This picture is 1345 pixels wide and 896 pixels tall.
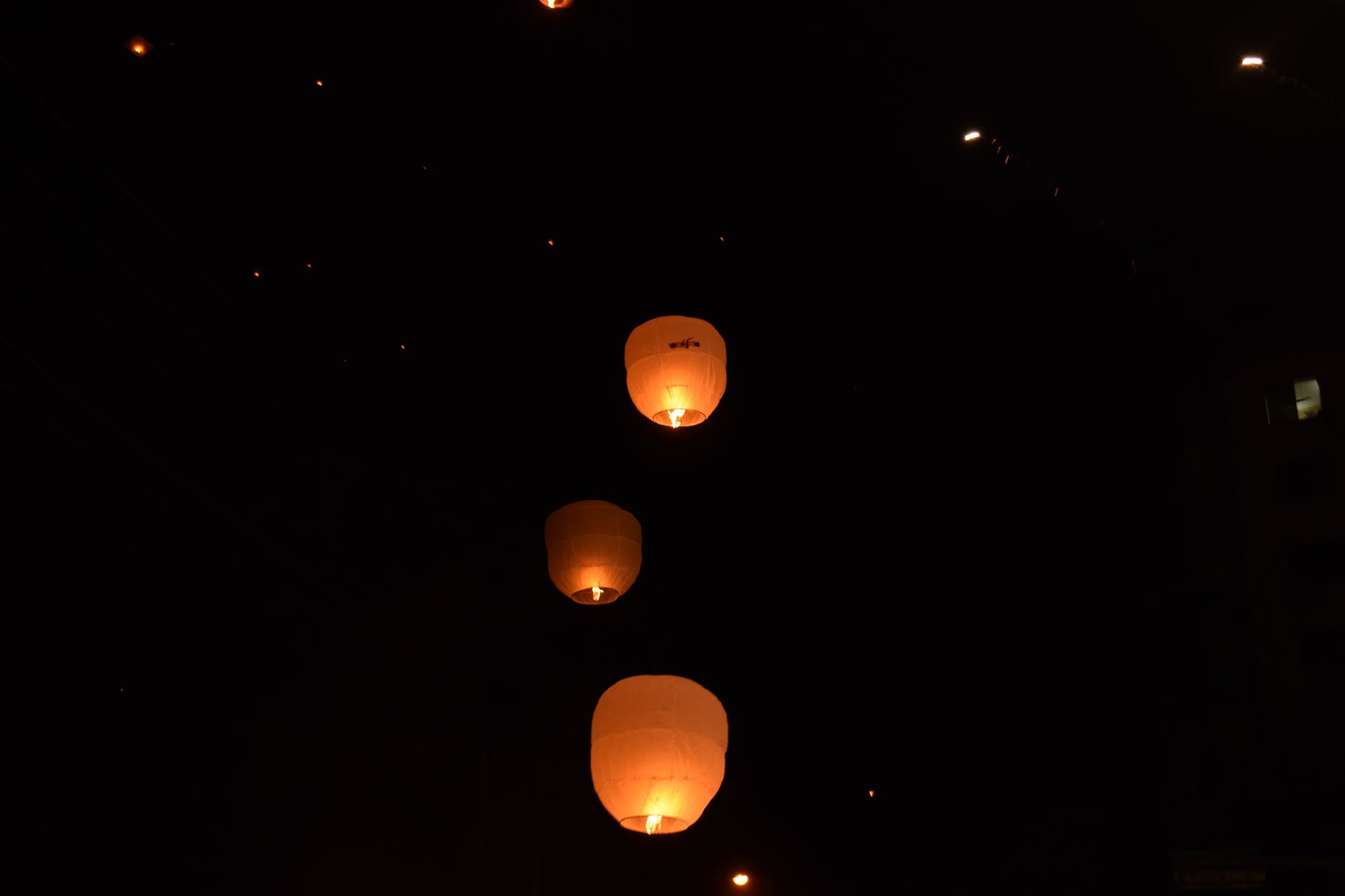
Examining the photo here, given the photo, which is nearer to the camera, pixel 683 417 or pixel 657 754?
pixel 657 754

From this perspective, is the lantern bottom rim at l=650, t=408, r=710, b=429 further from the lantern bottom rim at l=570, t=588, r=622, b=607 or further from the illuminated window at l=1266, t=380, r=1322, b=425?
the illuminated window at l=1266, t=380, r=1322, b=425

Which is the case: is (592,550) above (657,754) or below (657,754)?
above

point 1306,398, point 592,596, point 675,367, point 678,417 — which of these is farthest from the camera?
point 1306,398

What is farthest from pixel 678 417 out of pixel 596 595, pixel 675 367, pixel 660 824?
pixel 660 824

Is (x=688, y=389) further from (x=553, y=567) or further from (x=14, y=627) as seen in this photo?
(x=14, y=627)

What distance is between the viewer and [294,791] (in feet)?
19.4

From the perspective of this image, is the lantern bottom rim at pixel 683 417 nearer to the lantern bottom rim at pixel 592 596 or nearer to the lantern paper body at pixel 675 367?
the lantern paper body at pixel 675 367

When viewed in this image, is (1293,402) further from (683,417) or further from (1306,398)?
(683,417)

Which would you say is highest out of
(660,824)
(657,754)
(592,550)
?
(592,550)

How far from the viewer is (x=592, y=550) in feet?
17.0

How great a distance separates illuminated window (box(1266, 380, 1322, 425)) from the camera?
15164mm

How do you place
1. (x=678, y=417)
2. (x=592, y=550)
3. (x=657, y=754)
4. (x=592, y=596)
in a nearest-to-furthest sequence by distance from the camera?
1. (x=657, y=754)
2. (x=678, y=417)
3. (x=592, y=550)
4. (x=592, y=596)

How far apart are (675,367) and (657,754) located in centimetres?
178

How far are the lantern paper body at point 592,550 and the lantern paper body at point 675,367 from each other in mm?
615
